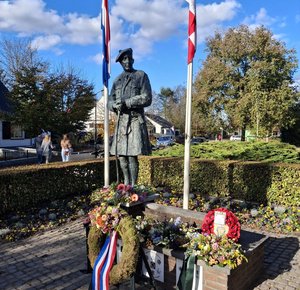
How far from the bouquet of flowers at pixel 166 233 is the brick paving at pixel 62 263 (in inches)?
24.5

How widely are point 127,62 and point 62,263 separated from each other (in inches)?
124

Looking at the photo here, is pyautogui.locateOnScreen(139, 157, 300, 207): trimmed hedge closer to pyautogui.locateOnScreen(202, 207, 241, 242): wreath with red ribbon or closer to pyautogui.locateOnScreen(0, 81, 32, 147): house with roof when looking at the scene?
pyautogui.locateOnScreen(202, 207, 241, 242): wreath with red ribbon

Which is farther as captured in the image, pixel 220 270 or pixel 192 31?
pixel 192 31

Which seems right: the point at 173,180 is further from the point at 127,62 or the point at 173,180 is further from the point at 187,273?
the point at 187,273

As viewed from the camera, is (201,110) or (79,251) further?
(201,110)

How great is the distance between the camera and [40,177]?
24.7ft

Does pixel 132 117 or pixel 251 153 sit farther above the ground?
pixel 132 117

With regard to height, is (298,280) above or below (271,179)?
below

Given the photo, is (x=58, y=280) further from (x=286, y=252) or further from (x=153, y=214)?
(x=286, y=252)

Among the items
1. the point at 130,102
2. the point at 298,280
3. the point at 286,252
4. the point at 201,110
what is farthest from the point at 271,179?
Result: the point at 201,110

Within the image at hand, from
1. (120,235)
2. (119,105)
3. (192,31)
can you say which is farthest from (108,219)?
(192,31)

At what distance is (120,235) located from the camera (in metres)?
3.65

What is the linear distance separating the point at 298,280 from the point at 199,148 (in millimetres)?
9108

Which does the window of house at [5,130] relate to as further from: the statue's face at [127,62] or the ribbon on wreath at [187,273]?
the ribbon on wreath at [187,273]
